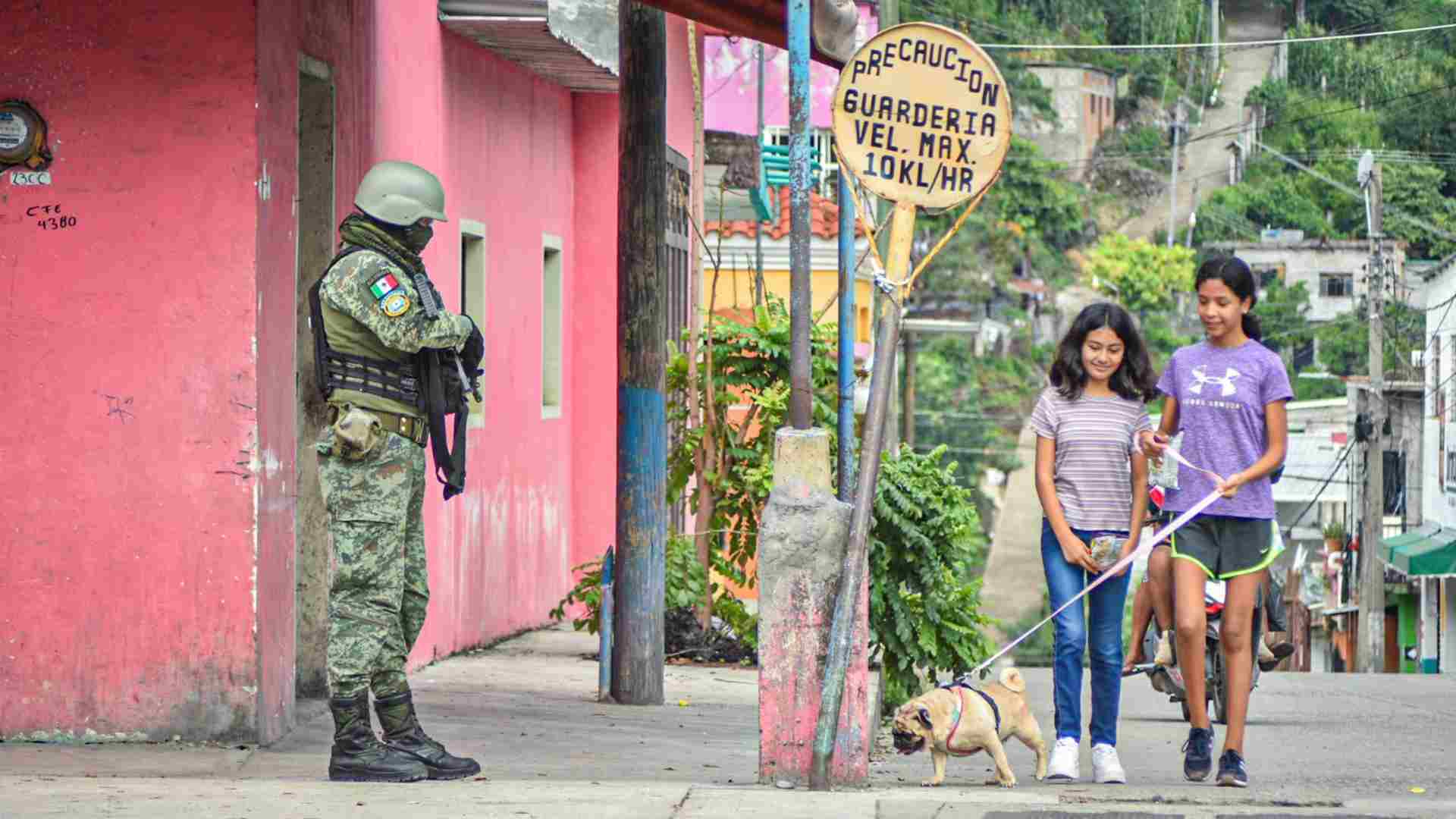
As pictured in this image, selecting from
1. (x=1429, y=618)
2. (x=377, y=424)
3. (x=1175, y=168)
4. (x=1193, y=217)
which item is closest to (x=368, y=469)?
(x=377, y=424)

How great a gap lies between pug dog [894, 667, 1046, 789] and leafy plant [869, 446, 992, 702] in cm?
297

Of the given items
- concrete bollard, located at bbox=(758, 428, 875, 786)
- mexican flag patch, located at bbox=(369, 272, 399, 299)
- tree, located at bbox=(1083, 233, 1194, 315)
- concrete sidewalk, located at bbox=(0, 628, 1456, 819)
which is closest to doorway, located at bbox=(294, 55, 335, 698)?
concrete sidewalk, located at bbox=(0, 628, 1456, 819)

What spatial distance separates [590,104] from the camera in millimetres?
15844

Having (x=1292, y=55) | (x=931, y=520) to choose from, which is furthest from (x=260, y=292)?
(x=1292, y=55)

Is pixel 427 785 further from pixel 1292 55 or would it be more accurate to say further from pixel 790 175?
pixel 1292 55

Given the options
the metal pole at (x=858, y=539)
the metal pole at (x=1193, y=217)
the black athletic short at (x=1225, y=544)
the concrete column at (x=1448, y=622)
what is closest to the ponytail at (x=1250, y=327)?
the black athletic short at (x=1225, y=544)

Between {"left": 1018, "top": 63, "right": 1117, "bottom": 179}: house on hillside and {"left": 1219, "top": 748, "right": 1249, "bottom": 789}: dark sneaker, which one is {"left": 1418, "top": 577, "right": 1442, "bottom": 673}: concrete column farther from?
{"left": 1018, "top": 63, "right": 1117, "bottom": 179}: house on hillside

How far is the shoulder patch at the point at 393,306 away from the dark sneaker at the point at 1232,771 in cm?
316

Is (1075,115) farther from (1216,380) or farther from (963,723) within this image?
(963,723)

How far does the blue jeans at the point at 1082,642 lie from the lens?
6.96m

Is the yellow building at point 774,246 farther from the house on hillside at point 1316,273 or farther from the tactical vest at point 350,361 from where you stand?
the house on hillside at point 1316,273

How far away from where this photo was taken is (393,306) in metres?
6.44

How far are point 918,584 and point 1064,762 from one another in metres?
3.12

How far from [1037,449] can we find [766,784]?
1557 mm
